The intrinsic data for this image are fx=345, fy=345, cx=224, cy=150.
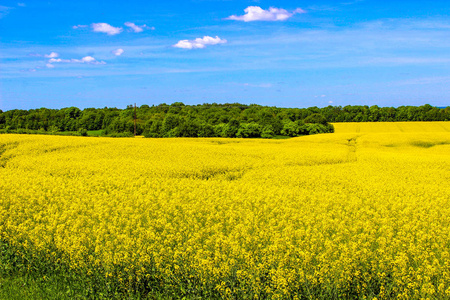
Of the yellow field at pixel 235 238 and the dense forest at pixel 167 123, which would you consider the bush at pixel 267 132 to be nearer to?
the dense forest at pixel 167 123

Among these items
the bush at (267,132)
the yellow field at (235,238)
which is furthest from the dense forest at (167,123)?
the yellow field at (235,238)

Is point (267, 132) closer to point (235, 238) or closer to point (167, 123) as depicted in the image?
point (167, 123)

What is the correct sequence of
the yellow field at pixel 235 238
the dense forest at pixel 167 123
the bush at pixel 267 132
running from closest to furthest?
the yellow field at pixel 235 238 < the dense forest at pixel 167 123 < the bush at pixel 267 132

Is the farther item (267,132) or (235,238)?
(267,132)

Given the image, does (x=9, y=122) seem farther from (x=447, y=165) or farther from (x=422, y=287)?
(x=422, y=287)

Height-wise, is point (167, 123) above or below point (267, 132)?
above

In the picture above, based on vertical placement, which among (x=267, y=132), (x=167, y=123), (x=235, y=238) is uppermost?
(x=167, y=123)

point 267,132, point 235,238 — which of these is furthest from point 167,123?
point 235,238

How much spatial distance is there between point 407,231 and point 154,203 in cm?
706

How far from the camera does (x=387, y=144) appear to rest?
123 ft

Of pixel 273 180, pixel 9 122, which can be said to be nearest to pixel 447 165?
pixel 273 180

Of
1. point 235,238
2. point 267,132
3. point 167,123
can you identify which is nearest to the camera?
point 235,238

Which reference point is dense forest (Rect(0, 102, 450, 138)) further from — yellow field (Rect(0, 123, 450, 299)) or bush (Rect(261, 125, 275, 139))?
yellow field (Rect(0, 123, 450, 299))

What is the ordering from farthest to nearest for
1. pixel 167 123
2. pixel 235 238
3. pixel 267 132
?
pixel 167 123
pixel 267 132
pixel 235 238
